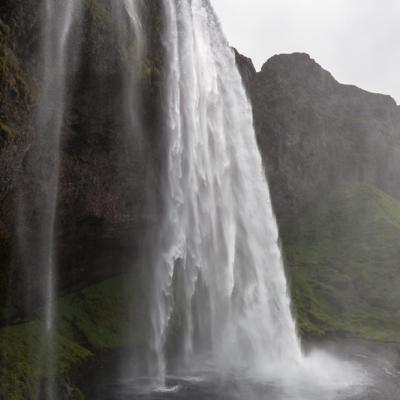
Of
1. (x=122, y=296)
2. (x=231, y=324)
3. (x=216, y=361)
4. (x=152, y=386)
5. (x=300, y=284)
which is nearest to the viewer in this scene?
(x=152, y=386)

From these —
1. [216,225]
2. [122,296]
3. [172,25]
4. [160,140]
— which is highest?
[172,25]

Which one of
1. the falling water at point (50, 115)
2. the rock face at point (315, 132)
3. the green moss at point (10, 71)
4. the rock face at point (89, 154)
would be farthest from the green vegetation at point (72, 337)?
the rock face at point (315, 132)

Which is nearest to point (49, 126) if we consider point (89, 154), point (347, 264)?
point (89, 154)

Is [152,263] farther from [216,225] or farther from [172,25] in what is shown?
[172,25]

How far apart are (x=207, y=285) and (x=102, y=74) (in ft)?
61.2

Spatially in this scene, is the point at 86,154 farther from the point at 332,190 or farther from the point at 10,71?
the point at 332,190

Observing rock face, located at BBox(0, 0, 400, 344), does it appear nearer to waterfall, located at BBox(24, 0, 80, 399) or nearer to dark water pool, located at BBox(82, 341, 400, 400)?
waterfall, located at BBox(24, 0, 80, 399)

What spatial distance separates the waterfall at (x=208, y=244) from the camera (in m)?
36.6

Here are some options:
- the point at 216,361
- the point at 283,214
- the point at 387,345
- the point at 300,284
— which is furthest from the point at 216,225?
the point at 283,214

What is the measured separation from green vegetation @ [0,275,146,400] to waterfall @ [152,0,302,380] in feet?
17.3

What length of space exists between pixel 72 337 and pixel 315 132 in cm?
6108

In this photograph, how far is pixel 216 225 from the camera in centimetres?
3988

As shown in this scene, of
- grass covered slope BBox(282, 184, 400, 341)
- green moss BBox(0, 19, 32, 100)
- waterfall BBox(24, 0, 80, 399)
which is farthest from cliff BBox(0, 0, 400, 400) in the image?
waterfall BBox(24, 0, 80, 399)

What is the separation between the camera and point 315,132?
84.9 m
